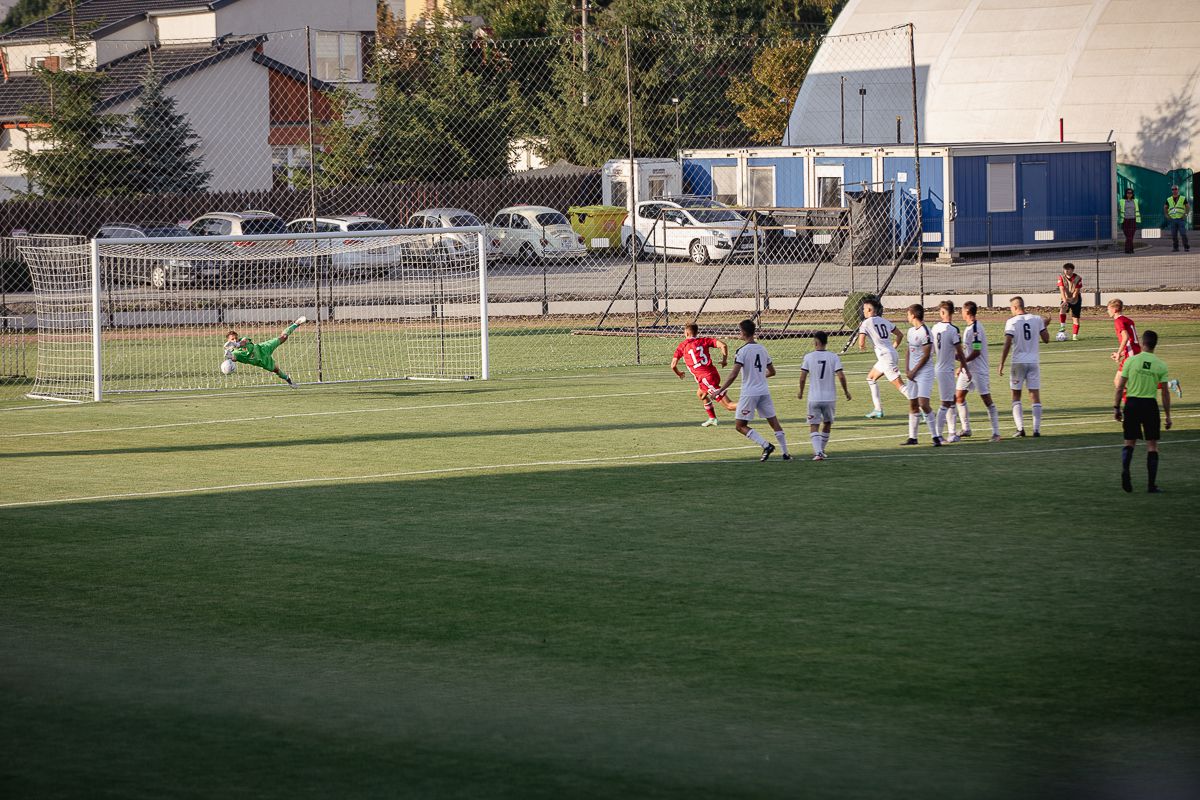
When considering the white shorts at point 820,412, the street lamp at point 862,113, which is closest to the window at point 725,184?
the street lamp at point 862,113

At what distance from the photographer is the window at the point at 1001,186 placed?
49.8 m

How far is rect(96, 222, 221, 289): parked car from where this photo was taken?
1569 inches

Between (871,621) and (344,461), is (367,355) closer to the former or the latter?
(344,461)

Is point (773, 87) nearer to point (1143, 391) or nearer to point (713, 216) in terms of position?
point (713, 216)

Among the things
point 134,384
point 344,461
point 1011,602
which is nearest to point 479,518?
point 344,461

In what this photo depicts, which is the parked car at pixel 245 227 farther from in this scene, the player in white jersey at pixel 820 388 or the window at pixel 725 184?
the player in white jersey at pixel 820 388

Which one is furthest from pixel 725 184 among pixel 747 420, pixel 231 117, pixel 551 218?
pixel 747 420

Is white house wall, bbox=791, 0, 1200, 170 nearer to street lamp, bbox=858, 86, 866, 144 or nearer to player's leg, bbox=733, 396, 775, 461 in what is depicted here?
street lamp, bbox=858, 86, 866, 144

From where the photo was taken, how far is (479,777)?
788 centimetres

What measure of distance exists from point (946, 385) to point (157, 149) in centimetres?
3814

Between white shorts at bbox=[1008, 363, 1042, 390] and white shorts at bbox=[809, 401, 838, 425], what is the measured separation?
9.60 feet

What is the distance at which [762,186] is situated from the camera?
54.5 meters

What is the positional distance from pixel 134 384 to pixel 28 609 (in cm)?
1703

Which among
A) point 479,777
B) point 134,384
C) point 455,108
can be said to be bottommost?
point 479,777
